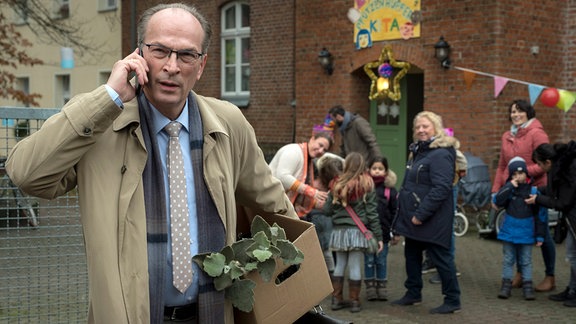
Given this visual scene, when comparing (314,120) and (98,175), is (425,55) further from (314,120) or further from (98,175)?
(98,175)

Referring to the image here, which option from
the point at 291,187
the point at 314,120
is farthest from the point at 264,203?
the point at 314,120

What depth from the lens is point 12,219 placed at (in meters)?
4.18

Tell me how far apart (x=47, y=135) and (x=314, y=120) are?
44.7 feet

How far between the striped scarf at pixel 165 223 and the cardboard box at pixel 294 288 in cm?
14

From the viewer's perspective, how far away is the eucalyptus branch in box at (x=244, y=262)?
262cm

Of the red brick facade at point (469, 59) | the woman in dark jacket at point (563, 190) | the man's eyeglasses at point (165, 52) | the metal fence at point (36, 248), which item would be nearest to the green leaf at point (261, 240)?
the man's eyeglasses at point (165, 52)

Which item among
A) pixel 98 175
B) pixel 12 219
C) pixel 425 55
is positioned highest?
pixel 425 55

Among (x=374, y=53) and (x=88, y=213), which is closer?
(x=88, y=213)

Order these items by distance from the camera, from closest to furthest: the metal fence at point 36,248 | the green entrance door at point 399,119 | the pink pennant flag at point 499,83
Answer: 1. the metal fence at point 36,248
2. the pink pennant flag at point 499,83
3. the green entrance door at point 399,119

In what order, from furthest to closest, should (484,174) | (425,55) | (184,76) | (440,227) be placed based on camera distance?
(425,55), (484,174), (440,227), (184,76)

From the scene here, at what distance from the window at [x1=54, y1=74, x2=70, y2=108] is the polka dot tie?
73.9 ft

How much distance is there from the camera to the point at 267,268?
268 cm

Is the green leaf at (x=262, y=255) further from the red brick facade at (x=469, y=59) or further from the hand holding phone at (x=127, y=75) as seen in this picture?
the red brick facade at (x=469, y=59)

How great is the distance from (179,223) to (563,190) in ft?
20.4
